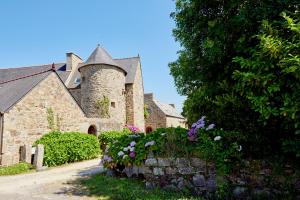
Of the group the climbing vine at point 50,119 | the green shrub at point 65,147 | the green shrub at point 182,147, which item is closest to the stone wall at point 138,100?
the green shrub at point 65,147

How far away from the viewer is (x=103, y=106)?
81.1ft

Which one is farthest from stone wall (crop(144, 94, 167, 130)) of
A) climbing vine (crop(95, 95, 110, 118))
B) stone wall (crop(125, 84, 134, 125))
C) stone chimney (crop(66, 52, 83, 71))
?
climbing vine (crop(95, 95, 110, 118))

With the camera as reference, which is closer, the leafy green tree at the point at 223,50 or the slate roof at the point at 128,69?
the leafy green tree at the point at 223,50

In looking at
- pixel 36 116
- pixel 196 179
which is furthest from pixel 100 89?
pixel 196 179

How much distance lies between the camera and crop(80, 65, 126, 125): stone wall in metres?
24.9

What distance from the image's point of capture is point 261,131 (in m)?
6.00

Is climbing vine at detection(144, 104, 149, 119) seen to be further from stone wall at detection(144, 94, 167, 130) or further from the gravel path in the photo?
the gravel path

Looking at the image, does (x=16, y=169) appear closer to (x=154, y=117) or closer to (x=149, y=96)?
(x=154, y=117)

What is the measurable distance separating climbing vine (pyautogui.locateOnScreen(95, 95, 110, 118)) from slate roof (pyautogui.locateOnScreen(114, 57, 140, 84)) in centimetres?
469

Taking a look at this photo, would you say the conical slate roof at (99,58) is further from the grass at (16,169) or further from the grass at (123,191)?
the grass at (123,191)

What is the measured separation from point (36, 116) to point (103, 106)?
427 inches

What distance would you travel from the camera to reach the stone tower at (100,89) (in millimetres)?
24812

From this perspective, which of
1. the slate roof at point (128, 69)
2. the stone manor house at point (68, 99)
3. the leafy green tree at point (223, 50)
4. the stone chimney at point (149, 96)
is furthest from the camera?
the stone chimney at point (149, 96)

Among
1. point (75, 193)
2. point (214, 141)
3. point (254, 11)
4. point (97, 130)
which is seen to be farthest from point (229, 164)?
point (97, 130)
